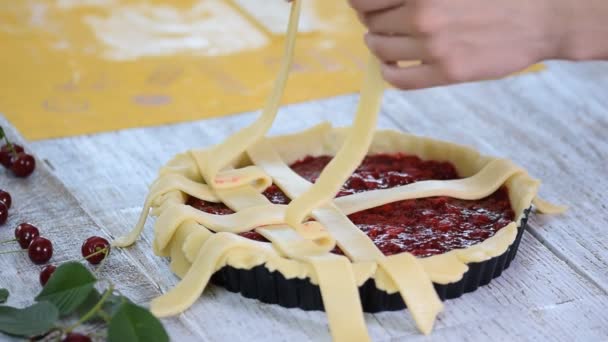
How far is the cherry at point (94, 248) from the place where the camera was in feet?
6.14

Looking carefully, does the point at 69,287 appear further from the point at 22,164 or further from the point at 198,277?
the point at 22,164

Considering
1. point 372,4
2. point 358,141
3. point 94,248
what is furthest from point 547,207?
point 94,248

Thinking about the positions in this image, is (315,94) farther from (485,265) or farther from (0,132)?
(485,265)

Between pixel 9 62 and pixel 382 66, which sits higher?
pixel 382 66

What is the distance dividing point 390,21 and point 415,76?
0.32 ft

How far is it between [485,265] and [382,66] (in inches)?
16.0

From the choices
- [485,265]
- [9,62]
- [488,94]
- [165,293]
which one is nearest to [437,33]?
[485,265]

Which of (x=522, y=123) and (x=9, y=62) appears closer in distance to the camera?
(x=522, y=123)

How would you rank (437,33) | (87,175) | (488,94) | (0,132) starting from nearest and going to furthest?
(437,33)
(0,132)
(87,175)
(488,94)

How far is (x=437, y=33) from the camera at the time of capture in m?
1.53

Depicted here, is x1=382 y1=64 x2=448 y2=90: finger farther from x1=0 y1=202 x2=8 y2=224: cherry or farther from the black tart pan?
x1=0 y1=202 x2=8 y2=224: cherry

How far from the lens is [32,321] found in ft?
5.14

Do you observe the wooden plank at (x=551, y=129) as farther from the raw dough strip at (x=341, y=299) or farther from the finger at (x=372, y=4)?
the finger at (x=372, y=4)

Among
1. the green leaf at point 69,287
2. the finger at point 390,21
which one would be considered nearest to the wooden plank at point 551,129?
the finger at point 390,21
